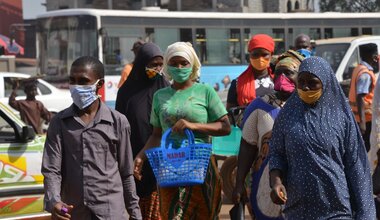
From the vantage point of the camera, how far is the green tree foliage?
4288 centimetres

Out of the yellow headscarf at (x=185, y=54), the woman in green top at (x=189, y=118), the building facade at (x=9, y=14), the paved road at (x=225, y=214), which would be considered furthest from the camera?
the building facade at (x=9, y=14)

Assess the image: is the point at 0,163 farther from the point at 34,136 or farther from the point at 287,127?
the point at 287,127

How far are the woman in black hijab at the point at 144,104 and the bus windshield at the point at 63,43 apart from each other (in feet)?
50.5

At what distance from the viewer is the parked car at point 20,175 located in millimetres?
8109

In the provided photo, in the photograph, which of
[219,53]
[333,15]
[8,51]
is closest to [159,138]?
[219,53]

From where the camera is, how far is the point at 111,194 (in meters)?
5.43

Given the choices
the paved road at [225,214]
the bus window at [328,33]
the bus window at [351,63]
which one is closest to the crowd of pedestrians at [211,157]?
the paved road at [225,214]

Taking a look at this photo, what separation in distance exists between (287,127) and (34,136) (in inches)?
148

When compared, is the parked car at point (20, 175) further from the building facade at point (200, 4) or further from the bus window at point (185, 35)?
the building facade at point (200, 4)

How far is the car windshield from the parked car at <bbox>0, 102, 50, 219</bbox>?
11.3 metres

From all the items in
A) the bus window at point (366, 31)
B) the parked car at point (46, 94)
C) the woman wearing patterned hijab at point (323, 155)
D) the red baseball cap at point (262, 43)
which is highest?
the red baseball cap at point (262, 43)

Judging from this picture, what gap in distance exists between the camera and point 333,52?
63.6ft

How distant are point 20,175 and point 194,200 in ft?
7.39

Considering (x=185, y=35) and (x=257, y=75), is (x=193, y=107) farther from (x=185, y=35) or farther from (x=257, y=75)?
(x=185, y=35)
